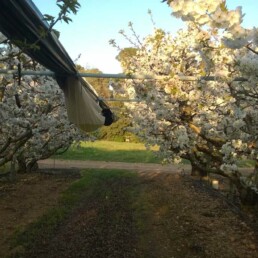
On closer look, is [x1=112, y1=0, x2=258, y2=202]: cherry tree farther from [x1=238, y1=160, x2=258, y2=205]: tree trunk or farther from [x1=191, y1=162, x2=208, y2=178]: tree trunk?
[x1=191, y1=162, x2=208, y2=178]: tree trunk

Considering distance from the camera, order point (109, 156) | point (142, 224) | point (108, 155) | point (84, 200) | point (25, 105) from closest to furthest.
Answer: point (142, 224), point (25, 105), point (84, 200), point (109, 156), point (108, 155)

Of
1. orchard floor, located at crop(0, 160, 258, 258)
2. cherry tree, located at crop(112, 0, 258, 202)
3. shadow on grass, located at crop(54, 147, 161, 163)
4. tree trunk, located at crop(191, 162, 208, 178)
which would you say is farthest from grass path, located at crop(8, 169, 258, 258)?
shadow on grass, located at crop(54, 147, 161, 163)

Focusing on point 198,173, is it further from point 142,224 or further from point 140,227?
point 140,227

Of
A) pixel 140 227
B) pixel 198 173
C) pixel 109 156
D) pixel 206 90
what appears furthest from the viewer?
pixel 109 156

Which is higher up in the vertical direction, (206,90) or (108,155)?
(206,90)

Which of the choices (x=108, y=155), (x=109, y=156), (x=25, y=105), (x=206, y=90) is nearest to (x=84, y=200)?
(x=25, y=105)

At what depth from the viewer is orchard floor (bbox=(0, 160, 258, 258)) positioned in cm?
949

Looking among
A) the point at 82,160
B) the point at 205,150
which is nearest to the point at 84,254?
the point at 205,150

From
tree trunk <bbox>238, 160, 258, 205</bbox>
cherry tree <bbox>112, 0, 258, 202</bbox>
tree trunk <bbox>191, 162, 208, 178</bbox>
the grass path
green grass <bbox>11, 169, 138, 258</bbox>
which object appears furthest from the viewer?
tree trunk <bbox>191, 162, 208, 178</bbox>

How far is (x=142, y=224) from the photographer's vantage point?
11.9m

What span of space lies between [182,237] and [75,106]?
19.5 ft

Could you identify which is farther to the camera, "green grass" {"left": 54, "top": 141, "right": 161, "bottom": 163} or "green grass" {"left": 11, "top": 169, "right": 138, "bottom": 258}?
"green grass" {"left": 54, "top": 141, "right": 161, "bottom": 163}

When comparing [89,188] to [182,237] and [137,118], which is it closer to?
[137,118]

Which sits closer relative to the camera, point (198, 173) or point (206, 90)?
point (206, 90)
